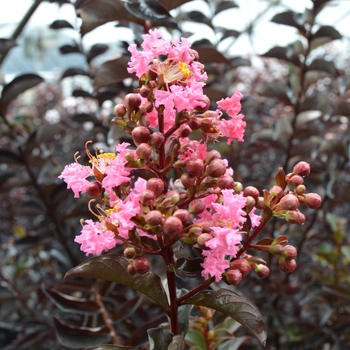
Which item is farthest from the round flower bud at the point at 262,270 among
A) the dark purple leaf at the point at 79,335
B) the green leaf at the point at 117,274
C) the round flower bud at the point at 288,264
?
the dark purple leaf at the point at 79,335

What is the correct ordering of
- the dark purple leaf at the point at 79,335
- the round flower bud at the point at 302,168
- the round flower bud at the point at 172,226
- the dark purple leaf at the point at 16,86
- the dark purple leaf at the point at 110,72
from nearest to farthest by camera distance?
the round flower bud at the point at 172,226, the round flower bud at the point at 302,168, the dark purple leaf at the point at 79,335, the dark purple leaf at the point at 110,72, the dark purple leaf at the point at 16,86

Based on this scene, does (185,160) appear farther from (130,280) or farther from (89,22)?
(89,22)

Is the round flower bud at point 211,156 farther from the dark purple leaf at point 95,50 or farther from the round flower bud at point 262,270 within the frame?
the dark purple leaf at point 95,50

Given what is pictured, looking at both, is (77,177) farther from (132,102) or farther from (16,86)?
(16,86)

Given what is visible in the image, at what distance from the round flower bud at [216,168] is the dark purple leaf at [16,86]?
2.76 feet

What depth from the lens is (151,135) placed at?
0.54m

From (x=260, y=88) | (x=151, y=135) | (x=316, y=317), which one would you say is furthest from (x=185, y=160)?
(x=316, y=317)

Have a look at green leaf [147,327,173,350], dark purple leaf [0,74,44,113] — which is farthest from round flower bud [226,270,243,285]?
dark purple leaf [0,74,44,113]

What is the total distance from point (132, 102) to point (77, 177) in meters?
0.12

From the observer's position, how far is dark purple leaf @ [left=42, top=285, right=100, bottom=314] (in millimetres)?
869

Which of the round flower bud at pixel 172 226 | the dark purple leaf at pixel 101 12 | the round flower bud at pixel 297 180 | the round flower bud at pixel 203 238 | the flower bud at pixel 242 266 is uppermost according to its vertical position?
the dark purple leaf at pixel 101 12

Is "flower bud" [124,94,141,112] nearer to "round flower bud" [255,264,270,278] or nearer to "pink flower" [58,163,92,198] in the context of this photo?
"pink flower" [58,163,92,198]

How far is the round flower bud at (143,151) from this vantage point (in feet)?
1.71

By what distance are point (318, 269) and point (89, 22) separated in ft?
3.09
